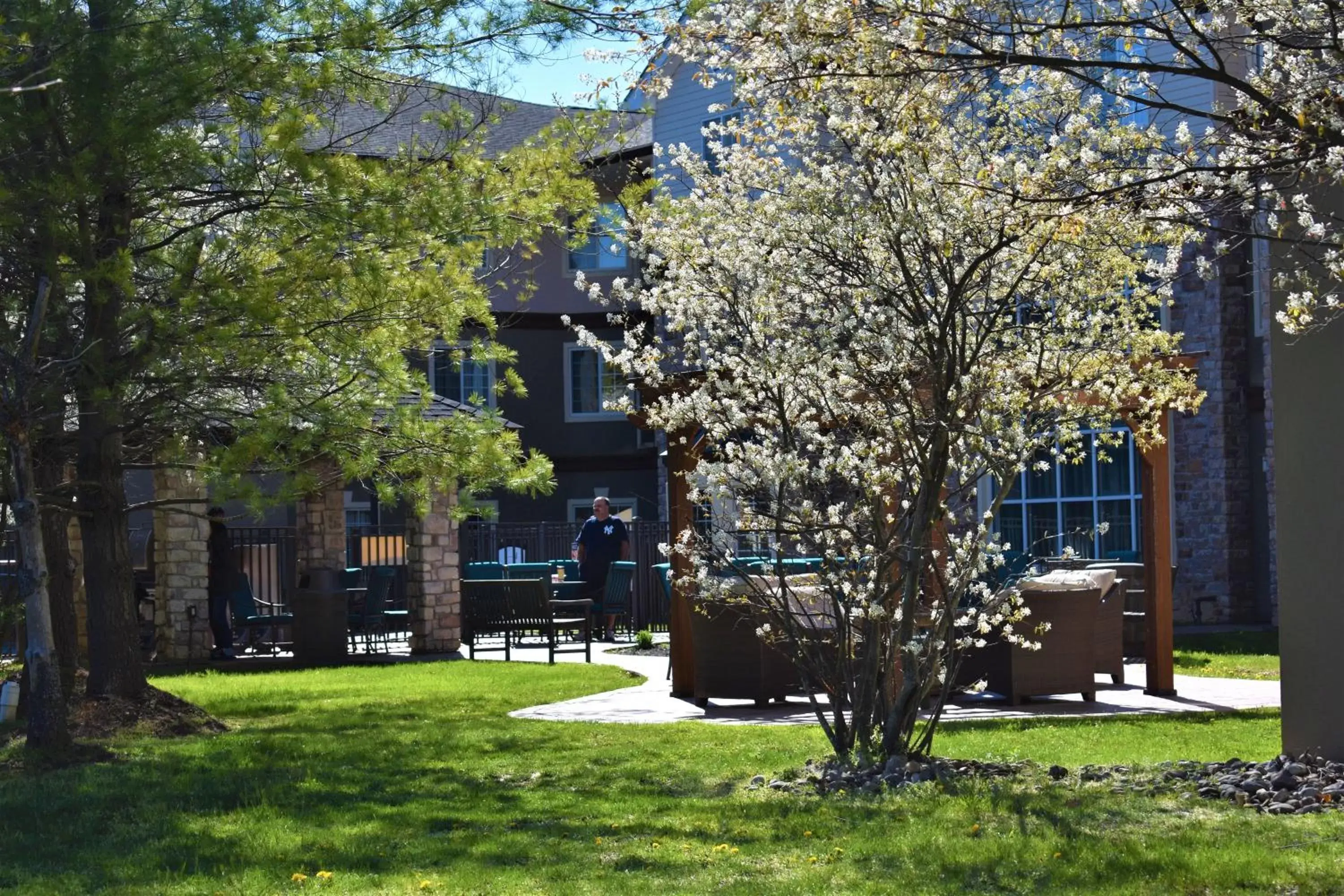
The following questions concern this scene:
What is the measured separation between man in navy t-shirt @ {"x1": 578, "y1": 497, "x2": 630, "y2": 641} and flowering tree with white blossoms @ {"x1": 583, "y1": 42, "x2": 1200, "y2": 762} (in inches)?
430

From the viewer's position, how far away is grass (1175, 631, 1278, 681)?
13680mm

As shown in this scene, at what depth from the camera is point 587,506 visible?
31.0 m

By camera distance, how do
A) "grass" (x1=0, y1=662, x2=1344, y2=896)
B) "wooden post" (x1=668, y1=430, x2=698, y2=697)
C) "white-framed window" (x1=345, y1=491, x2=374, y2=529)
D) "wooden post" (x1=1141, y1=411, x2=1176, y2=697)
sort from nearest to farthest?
"grass" (x1=0, y1=662, x2=1344, y2=896)
"wooden post" (x1=668, y1=430, x2=698, y2=697)
"wooden post" (x1=1141, y1=411, x2=1176, y2=697)
"white-framed window" (x1=345, y1=491, x2=374, y2=529)

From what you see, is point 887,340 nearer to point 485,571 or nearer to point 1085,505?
point 485,571

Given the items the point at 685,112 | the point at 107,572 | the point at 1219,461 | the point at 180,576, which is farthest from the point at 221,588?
the point at 1219,461

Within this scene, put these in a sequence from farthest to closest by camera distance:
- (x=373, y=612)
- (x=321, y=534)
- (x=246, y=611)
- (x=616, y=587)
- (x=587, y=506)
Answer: (x=587, y=506) < (x=616, y=587) < (x=321, y=534) < (x=373, y=612) < (x=246, y=611)

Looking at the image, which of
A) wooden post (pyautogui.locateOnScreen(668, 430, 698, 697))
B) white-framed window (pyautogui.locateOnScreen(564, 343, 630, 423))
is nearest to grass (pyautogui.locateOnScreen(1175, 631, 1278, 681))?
wooden post (pyautogui.locateOnScreen(668, 430, 698, 697))

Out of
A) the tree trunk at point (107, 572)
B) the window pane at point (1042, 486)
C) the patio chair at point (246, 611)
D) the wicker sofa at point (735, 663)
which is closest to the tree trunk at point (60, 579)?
the tree trunk at point (107, 572)

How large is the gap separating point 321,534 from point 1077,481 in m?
9.78

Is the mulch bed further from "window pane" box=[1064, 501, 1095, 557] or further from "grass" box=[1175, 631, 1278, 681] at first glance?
"window pane" box=[1064, 501, 1095, 557]

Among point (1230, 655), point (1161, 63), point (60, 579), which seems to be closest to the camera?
point (1161, 63)

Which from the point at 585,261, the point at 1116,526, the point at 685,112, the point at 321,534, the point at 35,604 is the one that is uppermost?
the point at 685,112

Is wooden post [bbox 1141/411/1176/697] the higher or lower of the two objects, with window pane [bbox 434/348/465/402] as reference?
lower

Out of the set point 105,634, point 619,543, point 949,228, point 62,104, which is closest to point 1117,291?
point 949,228
